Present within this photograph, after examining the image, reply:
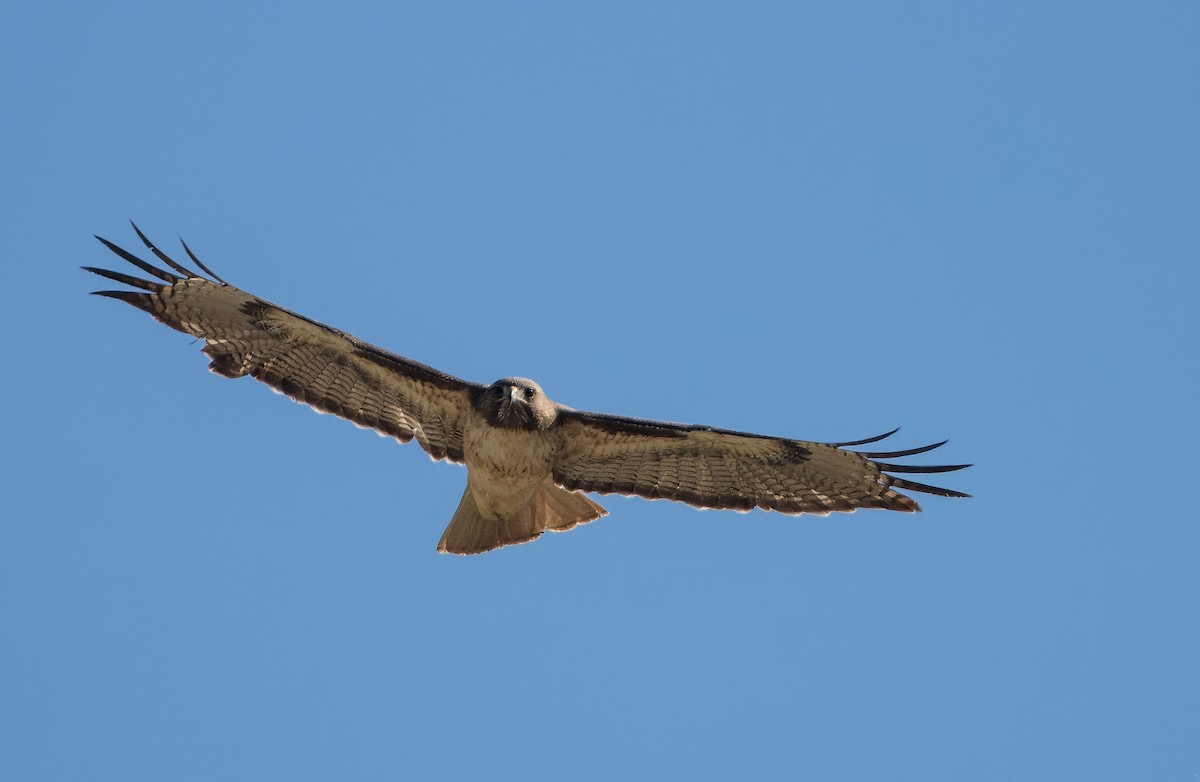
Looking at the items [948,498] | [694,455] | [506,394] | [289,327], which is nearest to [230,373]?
[289,327]

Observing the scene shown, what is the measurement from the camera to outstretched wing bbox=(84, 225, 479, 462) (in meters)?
17.1

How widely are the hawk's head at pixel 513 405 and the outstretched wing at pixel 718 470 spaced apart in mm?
361

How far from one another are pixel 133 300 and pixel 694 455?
4489 mm

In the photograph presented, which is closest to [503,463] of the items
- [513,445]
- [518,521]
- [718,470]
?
[513,445]

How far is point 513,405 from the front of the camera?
16828 mm

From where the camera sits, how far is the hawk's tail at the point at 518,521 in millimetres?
17422

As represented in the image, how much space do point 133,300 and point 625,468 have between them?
4.02m

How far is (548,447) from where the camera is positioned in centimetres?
1720

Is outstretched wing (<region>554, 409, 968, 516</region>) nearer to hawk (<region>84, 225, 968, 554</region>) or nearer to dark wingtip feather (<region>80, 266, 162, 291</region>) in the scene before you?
hawk (<region>84, 225, 968, 554</region>)

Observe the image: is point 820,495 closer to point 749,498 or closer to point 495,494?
point 749,498

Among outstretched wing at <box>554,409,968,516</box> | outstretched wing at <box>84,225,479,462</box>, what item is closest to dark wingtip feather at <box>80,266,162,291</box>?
outstretched wing at <box>84,225,479,462</box>

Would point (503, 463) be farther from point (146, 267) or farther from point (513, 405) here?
point (146, 267)

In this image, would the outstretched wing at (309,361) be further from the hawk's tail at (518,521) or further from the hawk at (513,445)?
the hawk's tail at (518,521)

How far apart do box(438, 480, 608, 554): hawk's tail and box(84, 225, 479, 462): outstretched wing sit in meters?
0.51
